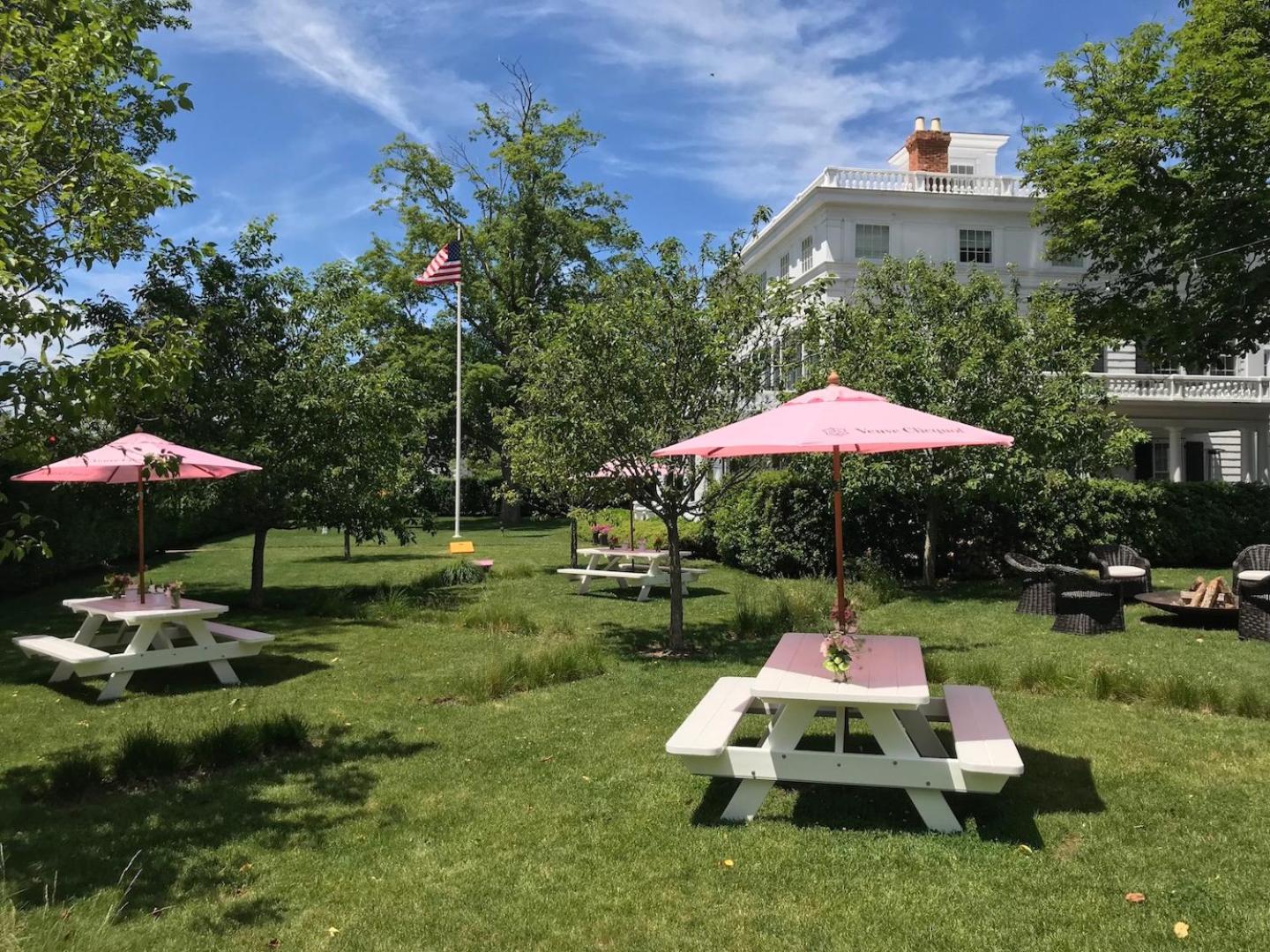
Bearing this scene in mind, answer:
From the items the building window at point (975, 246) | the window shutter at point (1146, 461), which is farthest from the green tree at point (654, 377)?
the window shutter at point (1146, 461)

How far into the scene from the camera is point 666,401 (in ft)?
31.6

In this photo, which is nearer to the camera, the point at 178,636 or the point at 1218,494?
the point at 178,636

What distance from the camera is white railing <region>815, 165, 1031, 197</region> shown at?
3117cm

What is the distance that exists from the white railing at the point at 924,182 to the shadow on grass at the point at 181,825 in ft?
95.6

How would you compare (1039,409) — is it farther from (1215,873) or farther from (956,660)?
(1215,873)

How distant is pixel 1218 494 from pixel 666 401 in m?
14.3

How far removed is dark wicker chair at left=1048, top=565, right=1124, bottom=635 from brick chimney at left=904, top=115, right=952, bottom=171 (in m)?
25.7

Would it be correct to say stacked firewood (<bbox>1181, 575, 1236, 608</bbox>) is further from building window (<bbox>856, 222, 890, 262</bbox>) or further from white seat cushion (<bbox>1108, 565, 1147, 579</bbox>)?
building window (<bbox>856, 222, 890, 262</bbox>)

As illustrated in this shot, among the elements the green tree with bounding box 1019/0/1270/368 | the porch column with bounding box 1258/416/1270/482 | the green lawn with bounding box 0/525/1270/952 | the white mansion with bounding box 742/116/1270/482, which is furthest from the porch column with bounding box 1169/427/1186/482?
the green lawn with bounding box 0/525/1270/952

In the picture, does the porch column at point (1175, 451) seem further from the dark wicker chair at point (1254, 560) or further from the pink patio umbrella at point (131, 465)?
the pink patio umbrella at point (131, 465)

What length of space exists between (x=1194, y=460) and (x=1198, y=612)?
94.1 feet

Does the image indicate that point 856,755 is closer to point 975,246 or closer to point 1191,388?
point 1191,388

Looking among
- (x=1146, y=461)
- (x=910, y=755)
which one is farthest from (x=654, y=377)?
(x=1146, y=461)

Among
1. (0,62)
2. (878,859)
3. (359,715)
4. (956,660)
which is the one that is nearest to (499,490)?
(359,715)
